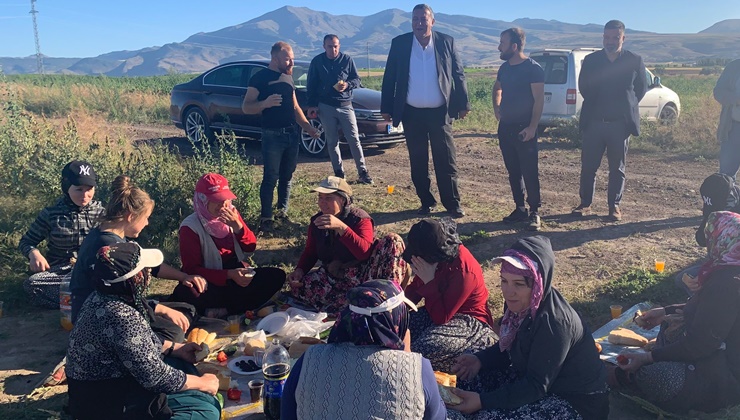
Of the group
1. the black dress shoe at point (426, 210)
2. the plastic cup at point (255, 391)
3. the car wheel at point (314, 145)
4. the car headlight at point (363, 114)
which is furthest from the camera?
the car wheel at point (314, 145)

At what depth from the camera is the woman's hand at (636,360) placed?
3.40 metres

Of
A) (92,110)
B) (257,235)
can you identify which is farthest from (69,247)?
(92,110)

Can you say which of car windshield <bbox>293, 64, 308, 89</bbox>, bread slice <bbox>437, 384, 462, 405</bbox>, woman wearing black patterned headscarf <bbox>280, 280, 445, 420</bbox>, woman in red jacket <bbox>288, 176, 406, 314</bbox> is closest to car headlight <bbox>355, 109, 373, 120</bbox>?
car windshield <bbox>293, 64, 308, 89</bbox>

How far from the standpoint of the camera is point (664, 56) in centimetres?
14788

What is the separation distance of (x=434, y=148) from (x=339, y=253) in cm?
257

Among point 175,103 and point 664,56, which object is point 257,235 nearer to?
point 175,103

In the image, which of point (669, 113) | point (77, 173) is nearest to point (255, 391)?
point (77, 173)

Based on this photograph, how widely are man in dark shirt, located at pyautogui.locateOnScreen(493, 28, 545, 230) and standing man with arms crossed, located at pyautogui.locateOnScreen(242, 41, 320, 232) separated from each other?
2315 millimetres

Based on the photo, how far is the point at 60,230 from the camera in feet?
16.1

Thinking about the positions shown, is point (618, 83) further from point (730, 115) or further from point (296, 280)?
point (296, 280)

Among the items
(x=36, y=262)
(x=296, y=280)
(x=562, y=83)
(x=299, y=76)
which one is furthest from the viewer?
(x=562, y=83)

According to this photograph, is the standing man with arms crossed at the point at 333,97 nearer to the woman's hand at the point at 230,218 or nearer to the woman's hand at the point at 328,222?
the woman's hand at the point at 230,218

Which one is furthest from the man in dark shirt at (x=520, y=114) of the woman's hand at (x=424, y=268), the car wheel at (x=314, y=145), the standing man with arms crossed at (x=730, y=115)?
the car wheel at (x=314, y=145)

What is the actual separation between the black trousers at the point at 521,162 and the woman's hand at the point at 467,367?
3.81 meters
